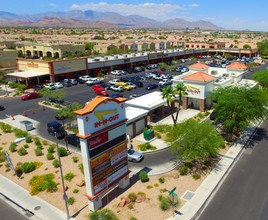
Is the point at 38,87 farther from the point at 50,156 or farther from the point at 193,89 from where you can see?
the point at 193,89

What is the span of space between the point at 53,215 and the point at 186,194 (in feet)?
39.3

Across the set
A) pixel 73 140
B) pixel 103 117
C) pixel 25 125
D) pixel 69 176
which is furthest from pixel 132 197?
pixel 25 125

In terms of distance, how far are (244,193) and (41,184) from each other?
19564mm

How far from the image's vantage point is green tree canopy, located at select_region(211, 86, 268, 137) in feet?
107

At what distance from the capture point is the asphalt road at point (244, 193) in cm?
2169

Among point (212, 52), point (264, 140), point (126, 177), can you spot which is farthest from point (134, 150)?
point (212, 52)

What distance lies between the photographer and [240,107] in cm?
3250

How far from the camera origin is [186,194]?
24188 millimetres

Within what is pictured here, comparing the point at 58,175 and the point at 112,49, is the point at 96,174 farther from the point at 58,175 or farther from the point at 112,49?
the point at 112,49

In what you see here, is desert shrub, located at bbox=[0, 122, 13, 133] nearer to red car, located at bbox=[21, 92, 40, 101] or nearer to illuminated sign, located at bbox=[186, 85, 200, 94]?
red car, located at bbox=[21, 92, 40, 101]

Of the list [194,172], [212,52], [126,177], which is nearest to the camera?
[126,177]

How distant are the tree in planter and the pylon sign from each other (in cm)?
693

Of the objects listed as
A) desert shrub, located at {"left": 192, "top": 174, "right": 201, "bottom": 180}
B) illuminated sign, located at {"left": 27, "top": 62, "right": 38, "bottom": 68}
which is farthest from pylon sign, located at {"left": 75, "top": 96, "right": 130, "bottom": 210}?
illuminated sign, located at {"left": 27, "top": 62, "right": 38, "bottom": 68}

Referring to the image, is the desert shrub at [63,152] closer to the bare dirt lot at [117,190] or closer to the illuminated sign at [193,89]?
the bare dirt lot at [117,190]
